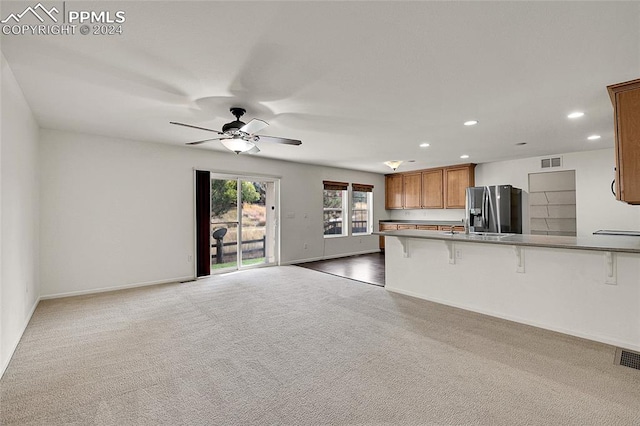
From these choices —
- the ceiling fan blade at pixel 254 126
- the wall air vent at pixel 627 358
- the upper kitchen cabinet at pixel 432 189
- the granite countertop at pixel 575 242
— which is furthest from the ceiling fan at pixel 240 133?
the upper kitchen cabinet at pixel 432 189

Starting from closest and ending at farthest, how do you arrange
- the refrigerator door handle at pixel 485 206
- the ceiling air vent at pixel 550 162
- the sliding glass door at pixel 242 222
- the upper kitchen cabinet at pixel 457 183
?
1. the sliding glass door at pixel 242 222
2. the ceiling air vent at pixel 550 162
3. the refrigerator door handle at pixel 485 206
4. the upper kitchen cabinet at pixel 457 183

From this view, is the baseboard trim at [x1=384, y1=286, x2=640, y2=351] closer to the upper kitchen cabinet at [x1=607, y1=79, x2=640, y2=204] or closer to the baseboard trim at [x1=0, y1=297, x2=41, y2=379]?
the upper kitchen cabinet at [x1=607, y1=79, x2=640, y2=204]

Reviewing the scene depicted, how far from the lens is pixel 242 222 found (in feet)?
19.7

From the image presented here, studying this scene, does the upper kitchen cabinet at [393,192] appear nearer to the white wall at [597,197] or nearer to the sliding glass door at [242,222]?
the white wall at [597,197]

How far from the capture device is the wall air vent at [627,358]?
235 cm

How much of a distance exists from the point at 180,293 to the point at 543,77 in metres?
5.03

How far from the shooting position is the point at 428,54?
2133 mm

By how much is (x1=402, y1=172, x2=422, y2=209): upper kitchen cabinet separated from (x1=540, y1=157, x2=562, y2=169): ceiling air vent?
272cm

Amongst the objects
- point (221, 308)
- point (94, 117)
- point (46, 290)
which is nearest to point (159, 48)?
point (94, 117)

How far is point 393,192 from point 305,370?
7.18 metres

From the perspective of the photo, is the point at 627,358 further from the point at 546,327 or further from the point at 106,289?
the point at 106,289

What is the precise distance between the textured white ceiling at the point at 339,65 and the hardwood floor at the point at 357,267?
8.90 ft

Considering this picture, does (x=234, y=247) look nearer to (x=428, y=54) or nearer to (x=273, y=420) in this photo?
(x=273, y=420)

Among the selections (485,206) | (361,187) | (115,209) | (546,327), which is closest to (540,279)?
(546,327)
